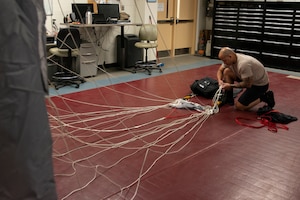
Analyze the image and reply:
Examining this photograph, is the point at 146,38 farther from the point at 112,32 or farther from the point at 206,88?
the point at 206,88

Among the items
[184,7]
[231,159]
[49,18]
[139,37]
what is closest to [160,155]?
[231,159]

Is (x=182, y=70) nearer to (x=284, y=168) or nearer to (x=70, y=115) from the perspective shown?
(x=70, y=115)

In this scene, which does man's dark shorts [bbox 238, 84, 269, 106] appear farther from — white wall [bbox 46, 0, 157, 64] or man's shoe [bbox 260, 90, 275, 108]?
white wall [bbox 46, 0, 157, 64]

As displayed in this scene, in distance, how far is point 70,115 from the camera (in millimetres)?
3990

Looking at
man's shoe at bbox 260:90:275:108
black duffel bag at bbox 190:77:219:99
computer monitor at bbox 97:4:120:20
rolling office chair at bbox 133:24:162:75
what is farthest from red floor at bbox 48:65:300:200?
computer monitor at bbox 97:4:120:20

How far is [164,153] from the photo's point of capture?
10.4 ft

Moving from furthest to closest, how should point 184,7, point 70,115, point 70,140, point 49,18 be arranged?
1. point 184,7
2. point 49,18
3. point 70,115
4. point 70,140

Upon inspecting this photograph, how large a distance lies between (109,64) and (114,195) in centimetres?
473

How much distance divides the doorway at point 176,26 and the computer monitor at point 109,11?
1984mm

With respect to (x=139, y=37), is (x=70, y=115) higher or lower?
lower

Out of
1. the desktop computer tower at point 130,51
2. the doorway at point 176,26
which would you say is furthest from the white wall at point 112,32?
the doorway at point 176,26

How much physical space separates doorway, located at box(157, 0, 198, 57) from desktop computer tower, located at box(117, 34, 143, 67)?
4.63ft

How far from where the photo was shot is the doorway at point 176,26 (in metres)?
8.28

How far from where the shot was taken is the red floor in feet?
8.34
